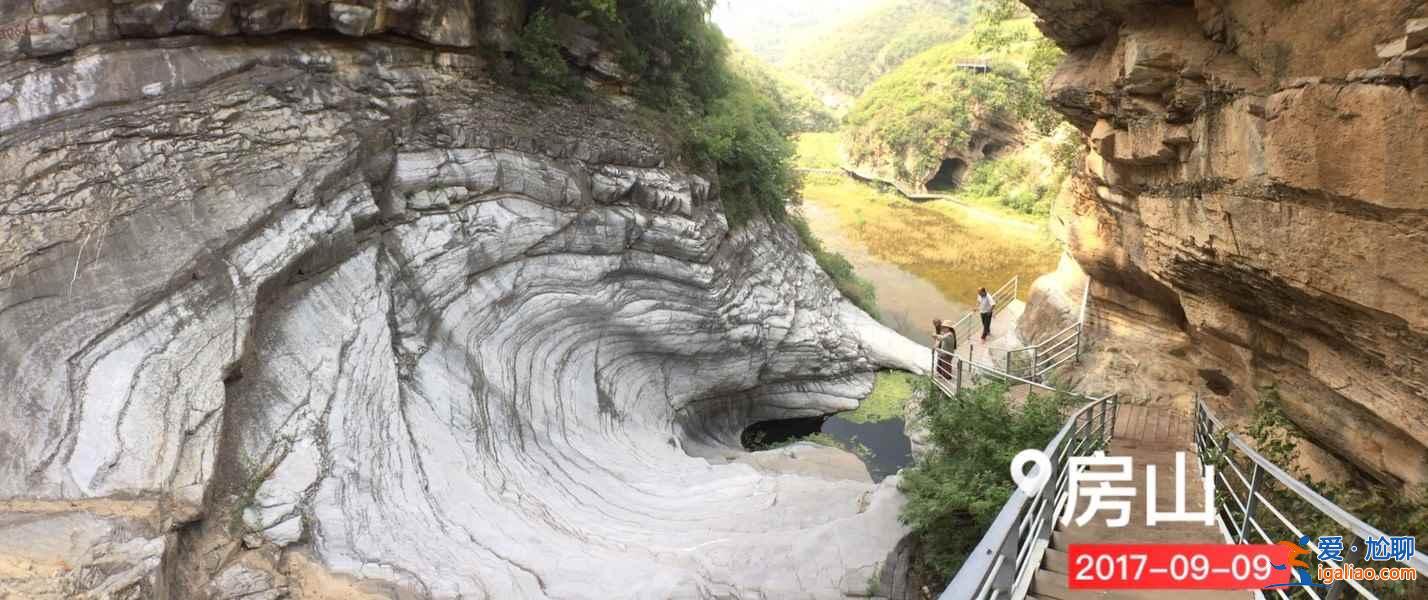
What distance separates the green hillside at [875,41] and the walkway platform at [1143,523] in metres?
74.7

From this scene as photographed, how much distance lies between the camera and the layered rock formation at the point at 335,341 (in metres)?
6.51

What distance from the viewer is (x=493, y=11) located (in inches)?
469

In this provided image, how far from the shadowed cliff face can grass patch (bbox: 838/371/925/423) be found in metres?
7.95

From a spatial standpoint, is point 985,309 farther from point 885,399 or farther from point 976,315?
point 885,399

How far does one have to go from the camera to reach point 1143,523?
6051 millimetres

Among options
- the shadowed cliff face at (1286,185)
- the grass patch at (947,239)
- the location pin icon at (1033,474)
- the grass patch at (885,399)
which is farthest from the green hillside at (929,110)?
the location pin icon at (1033,474)

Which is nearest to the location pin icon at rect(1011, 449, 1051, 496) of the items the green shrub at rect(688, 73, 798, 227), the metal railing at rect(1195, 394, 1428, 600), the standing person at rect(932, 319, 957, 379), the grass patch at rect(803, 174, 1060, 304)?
the metal railing at rect(1195, 394, 1428, 600)

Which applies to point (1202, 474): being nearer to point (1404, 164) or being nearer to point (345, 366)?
point (1404, 164)

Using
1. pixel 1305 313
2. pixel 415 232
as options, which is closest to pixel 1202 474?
pixel 1305 313

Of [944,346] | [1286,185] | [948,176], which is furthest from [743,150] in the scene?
[948,176]

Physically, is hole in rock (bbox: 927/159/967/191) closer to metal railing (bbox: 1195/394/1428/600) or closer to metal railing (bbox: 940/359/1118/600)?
metal railing (bbox: 1195/394/1428/600)

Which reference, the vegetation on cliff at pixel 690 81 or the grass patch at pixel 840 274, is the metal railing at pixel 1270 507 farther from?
the grass patch at pixel 840 274

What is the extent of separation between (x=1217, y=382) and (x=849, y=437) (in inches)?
329

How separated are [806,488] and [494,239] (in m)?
6.37
